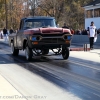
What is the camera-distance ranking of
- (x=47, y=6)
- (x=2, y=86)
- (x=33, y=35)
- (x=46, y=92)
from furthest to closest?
(x=47, y=6) → (x=33, y=35) → (x=2, y=86) → (x=46, y=92)

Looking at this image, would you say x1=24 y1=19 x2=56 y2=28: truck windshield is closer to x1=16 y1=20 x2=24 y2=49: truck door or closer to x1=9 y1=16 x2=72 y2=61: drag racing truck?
x1=9 y1=16 x2=72 y2=61: drag racing truck

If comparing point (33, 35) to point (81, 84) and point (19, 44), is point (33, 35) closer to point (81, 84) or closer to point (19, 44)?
point (19, 44)

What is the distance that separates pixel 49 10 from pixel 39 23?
43.8 m

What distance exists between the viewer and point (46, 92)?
26.3 feet

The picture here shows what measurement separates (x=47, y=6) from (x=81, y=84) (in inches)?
2000

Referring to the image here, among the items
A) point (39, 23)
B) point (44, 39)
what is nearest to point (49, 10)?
A: point (39, 23)

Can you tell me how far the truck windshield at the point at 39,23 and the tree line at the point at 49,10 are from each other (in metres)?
41.2

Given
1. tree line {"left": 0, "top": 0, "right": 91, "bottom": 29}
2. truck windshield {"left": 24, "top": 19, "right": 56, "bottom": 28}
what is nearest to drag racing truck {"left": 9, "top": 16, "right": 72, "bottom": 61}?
truck windshield {"left": 24, "top": 19, "right": 56, "bottom": 28}

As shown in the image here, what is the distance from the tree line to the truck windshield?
41217 mm

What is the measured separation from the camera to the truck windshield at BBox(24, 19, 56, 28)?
16.0 m

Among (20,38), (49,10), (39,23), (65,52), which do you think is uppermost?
(49,10)

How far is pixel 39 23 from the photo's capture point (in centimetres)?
1617

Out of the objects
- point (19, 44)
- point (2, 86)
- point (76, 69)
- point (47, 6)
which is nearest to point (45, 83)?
point (2, 86)

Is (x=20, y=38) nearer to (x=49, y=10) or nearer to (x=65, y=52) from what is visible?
(x=65, y=52)
